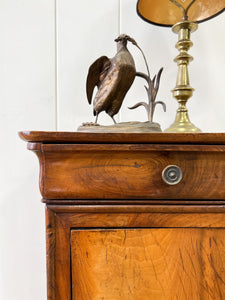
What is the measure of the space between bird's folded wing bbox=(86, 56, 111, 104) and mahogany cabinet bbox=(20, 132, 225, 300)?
0.68 ft

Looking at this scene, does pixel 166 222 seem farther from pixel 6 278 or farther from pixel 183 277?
pixel 6 278

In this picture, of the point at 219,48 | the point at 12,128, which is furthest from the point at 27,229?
the point at 219,48

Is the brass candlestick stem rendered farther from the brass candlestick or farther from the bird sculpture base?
Result: the bird sculpture base

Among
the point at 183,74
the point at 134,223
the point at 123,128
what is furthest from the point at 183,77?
the point at 134,223

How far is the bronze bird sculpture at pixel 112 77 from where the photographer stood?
0.46 metres

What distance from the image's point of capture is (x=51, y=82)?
0.73 meters

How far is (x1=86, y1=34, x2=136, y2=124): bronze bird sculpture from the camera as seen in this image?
18.0 inches

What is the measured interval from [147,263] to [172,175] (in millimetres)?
166

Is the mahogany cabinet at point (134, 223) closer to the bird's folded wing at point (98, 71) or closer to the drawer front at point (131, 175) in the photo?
the drawer front at point (131, 175)

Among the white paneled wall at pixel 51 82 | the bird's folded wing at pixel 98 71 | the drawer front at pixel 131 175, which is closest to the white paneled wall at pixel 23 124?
the white paneled wall at pixel 51 82

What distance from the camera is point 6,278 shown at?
2.49 feet

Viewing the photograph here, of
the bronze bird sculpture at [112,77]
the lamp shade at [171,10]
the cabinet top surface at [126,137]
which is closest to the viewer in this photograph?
the cabinet top surface at [126,137]

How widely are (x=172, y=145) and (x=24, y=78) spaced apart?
605 millimetres

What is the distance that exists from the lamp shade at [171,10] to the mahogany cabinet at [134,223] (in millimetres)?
462
